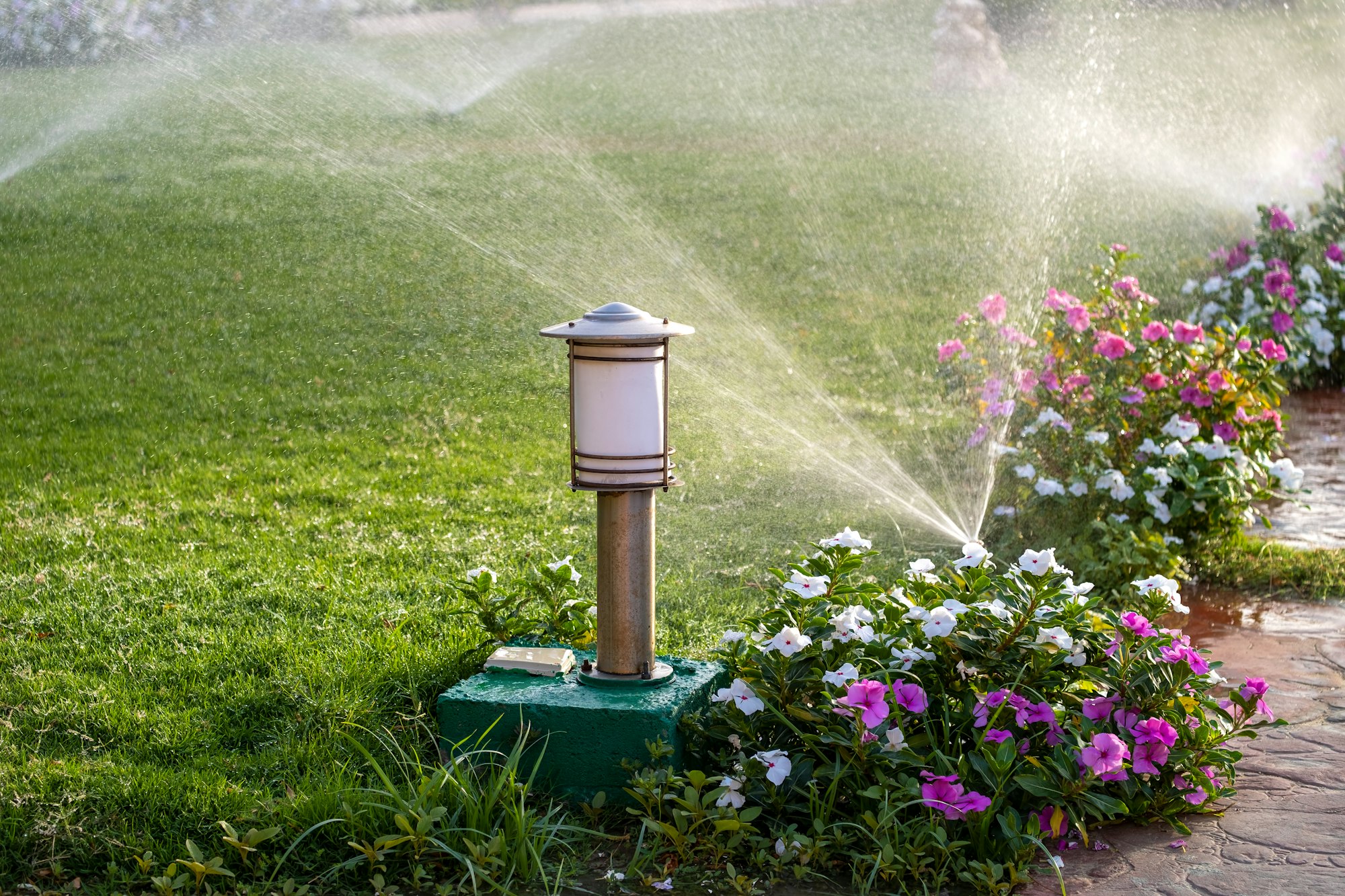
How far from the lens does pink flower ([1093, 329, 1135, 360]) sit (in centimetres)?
468

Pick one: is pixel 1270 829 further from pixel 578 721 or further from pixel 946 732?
pixel 578 721

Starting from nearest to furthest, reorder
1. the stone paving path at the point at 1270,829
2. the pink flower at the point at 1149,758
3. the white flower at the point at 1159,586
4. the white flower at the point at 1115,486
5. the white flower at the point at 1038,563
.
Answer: the stone paving path at the point at 1270,829, the pink flower at the point at 1149,758, the white flower at the point at 1038,563, the white flower at the point at 1159,586, the white flower at the point at 1115,486

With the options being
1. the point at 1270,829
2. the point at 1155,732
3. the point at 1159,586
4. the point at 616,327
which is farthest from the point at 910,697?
the point at 616,327

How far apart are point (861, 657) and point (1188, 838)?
0.78 m

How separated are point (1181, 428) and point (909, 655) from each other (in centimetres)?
207

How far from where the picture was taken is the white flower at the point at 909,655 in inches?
113

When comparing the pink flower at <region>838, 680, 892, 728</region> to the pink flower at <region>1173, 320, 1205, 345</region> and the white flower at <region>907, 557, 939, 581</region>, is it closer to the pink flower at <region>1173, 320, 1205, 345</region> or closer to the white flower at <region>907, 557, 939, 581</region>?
the white flower at <region>907, 557, 939, 581</region>

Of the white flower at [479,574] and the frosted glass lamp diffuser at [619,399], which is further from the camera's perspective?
the white flower at [479,574]

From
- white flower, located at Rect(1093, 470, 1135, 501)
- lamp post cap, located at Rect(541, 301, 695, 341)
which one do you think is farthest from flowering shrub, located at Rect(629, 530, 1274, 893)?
white flower, located at Rect(1093, 470, 1135, 501)

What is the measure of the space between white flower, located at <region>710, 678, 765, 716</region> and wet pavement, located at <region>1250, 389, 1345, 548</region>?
2995mm

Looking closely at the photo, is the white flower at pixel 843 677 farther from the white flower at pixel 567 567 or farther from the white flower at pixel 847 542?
the white flower at pixel 567 567

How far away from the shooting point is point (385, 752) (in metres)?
2.98

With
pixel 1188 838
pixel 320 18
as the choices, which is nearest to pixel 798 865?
pixel 1188 838

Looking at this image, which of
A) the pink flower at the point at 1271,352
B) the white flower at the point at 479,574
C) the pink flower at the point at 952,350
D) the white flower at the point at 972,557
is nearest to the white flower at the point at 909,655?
the white flower at the point at 972,557
